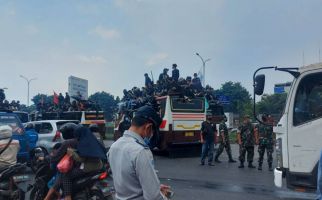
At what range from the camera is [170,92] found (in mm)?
16438

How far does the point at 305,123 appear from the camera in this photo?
6258 mm

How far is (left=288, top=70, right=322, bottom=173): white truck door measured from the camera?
612 centimetres

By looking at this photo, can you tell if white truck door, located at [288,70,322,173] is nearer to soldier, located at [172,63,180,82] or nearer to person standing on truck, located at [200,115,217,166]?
person standing on truck, located at [200,115,217,166]

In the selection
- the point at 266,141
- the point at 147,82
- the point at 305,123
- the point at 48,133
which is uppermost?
the point at 147,82

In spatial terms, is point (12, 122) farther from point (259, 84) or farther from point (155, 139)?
point (155, 139)

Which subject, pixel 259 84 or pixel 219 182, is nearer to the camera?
pixel 259 84

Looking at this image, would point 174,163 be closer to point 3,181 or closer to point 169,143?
point 169,143

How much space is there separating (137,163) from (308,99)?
14.1 feet

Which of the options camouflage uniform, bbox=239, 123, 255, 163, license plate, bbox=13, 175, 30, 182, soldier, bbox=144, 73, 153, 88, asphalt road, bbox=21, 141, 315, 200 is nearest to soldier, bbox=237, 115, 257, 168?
camouflage uniform, bbox=239, 123, 255, 163

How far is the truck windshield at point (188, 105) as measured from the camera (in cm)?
1638

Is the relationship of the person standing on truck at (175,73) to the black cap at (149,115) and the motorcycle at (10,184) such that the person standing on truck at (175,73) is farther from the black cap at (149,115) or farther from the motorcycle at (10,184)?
the black cap at (149,115)

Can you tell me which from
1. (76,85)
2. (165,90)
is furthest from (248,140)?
(76,85)

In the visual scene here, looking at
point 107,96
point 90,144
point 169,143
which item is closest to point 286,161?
point 90,144

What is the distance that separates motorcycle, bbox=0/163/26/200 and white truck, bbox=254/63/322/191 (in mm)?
4073
